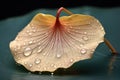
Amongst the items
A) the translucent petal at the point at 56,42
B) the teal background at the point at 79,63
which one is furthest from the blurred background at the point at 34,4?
the translucent petal at the point at 56,42

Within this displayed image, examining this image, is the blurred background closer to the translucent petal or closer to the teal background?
the teal background

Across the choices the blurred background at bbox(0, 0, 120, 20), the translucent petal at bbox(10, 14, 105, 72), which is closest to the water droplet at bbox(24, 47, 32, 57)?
the translucent petal at bbox(10, 14, 105, 72)

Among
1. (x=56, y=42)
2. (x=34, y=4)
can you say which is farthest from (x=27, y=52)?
(x=34, y=4)

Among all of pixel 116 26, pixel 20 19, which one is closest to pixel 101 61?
pixel 116 26

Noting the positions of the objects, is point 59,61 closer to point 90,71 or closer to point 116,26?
point 90,71

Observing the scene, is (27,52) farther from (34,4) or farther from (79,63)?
(34,4)

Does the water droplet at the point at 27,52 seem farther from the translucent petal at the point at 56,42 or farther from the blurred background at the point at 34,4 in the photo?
the blurred background at the point at 34,4
